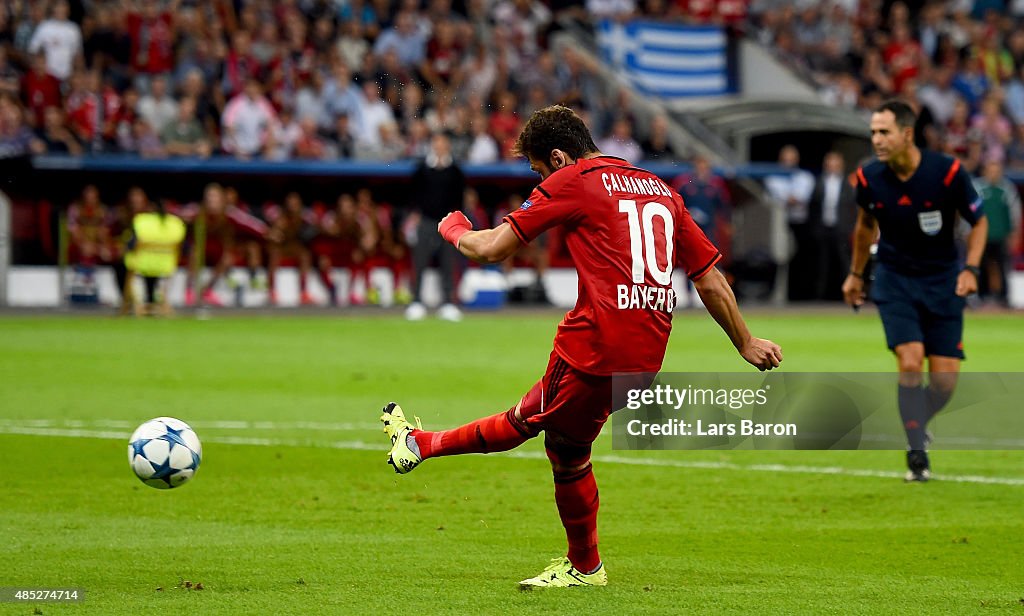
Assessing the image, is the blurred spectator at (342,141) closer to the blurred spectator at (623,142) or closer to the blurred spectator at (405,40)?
the blurred spectator at (405,40)

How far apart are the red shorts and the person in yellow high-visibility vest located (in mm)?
17799

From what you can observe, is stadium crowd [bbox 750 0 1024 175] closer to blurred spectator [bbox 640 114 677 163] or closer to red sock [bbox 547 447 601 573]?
blurred spectator [bbox 640 114 677 163]

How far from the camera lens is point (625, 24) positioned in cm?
3144

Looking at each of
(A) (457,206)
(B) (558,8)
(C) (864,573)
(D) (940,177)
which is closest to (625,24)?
(B) (558,8)

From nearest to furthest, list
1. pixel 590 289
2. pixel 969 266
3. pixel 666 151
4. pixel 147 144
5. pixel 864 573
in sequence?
pixel 590 289 → pixel 864 573 → pixel 969 266 → pixel 147 144 → pixel 666 151

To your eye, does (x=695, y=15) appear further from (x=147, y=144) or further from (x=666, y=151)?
(x=147, y=144)

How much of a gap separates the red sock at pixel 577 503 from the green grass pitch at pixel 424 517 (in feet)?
0.67

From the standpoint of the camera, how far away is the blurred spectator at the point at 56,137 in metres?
24.9

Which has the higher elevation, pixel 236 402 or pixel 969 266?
pixel 969 266

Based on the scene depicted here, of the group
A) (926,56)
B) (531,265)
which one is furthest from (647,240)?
(926,56)

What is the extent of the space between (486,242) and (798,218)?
22.8m

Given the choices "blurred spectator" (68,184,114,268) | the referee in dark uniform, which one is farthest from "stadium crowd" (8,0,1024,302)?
the referee in dark uniform

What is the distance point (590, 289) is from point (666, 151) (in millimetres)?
23281

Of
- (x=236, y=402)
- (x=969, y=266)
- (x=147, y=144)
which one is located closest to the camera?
(x=969, y=266)
